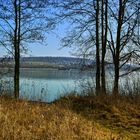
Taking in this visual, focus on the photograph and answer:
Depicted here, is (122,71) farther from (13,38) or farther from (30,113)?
(30,113)

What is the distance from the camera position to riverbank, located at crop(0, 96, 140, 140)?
22.8ft

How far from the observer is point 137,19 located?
19.3m

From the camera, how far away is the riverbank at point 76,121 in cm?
696

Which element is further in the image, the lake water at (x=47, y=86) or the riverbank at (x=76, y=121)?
the lake water at (x=47, y=86)

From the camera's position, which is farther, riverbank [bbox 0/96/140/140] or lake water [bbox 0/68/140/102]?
lake water [bbox 0/68/140/102]

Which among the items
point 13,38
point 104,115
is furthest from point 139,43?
point 104,115

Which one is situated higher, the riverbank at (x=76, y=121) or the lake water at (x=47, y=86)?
the lake water at (x=47, y=86)

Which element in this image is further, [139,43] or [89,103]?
[139,43]

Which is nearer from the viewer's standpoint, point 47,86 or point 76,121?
point 76,121

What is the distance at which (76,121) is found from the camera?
28.0 ft

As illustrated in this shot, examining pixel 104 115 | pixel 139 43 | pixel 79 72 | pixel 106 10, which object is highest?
pixel 106 10

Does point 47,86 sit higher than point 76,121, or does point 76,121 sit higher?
point 47,86

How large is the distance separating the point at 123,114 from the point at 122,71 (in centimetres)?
964

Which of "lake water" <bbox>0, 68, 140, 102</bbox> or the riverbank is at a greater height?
"lake water" <bbox>0, 68, 140, 102</bbox>
